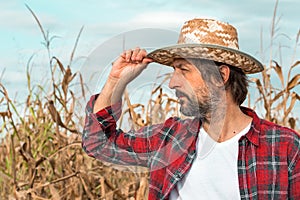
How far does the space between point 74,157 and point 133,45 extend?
1552 mm

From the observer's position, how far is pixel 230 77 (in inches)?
97.8

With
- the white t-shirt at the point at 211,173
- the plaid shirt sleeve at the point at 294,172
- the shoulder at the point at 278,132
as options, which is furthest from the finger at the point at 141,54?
the plaid shirt sleeve at the point at 294,172

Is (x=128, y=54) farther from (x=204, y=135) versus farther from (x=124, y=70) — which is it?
(x=204, y=135)

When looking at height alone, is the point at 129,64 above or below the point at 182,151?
above

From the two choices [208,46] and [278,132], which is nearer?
[208,46]

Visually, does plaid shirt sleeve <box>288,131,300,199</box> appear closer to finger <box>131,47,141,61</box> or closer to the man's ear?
the man's ear

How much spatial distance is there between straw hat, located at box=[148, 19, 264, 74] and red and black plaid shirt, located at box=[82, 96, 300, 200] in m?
0.23

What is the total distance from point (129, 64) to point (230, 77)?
36 centimetres

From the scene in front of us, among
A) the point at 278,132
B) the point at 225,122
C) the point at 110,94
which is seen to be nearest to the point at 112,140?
the point at 110,94

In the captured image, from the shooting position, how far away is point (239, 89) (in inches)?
98.3

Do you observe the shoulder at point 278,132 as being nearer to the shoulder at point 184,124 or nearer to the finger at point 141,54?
the shoulder at point 184,124

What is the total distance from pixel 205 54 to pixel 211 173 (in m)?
0.40

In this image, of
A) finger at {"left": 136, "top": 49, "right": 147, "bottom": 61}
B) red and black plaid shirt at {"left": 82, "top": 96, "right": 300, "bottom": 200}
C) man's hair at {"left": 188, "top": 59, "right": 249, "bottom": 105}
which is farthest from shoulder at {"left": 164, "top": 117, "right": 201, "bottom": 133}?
finger at {"left": 136, "top": 49, "right": 147, "bottom": 61}

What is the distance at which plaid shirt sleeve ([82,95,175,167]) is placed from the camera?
8.16 feet
